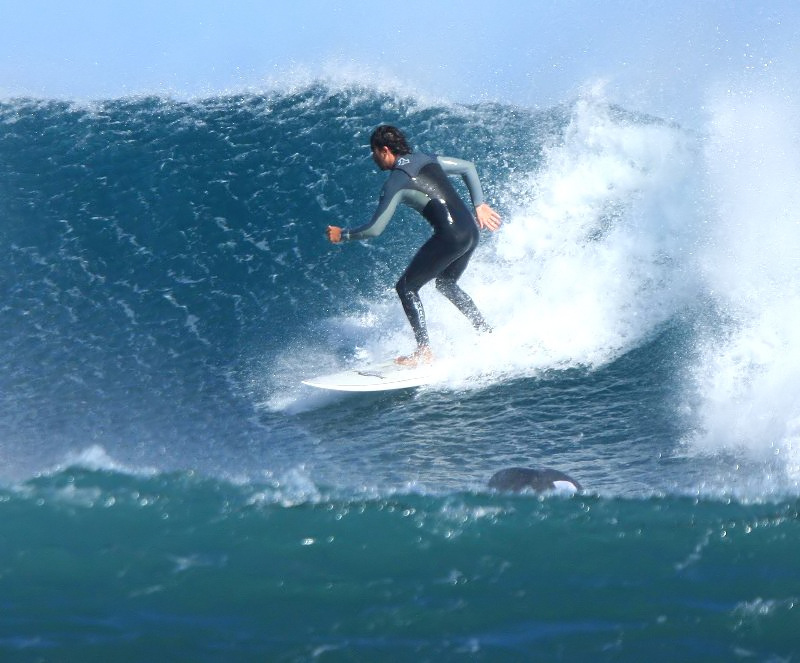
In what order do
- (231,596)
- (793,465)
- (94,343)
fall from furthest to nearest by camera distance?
(94,343)
(793,465)
(231,596)

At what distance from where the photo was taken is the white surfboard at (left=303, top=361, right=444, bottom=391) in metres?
8.24

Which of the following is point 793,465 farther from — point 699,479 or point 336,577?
point 336,577

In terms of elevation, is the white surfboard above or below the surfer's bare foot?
below

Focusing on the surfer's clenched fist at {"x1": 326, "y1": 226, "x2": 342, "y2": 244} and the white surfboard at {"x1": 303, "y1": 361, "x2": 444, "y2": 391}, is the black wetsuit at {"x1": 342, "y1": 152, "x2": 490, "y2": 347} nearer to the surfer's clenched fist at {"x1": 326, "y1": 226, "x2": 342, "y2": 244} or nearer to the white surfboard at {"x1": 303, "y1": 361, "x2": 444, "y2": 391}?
the surfer's clenched fist at {"x1": 326, "y1": 226, "x2": 342, "y2": 244}

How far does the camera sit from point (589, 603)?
4.67m

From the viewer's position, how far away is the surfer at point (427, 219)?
8.12 meters

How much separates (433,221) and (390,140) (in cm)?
75

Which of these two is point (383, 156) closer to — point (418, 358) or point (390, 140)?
point (390, 140)

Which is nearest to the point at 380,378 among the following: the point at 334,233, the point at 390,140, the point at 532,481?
the point at 334,233

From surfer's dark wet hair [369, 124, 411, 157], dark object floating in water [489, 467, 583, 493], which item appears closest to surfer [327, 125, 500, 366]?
surfer's dark wet hair [369, 124, 411, 157]

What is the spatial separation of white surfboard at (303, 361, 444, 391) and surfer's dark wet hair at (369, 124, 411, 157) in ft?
5.69

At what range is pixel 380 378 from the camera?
835cm

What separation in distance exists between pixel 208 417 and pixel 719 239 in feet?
16.7

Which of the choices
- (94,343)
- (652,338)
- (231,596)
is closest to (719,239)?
(652,338)
